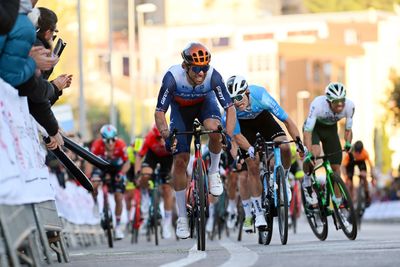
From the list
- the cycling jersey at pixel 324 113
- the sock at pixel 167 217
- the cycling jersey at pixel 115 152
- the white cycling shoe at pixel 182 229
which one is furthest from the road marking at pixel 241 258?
the cycling jersey at pixel 115 152

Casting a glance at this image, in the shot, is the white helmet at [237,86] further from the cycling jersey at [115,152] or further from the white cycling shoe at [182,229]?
the cycling jersey at [115,152]

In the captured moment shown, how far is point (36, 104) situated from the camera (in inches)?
482

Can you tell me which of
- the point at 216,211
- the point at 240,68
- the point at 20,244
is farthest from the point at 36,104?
the point at 240,68

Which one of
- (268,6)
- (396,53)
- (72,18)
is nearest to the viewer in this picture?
(72,18)

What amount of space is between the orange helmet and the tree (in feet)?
582

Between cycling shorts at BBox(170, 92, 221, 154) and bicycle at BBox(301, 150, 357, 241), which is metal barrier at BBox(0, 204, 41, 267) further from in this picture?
bicycle at BBox(301, 150, 357, 241)

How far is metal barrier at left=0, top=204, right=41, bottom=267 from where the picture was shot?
30.1ft

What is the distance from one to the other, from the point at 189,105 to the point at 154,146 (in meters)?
8.78

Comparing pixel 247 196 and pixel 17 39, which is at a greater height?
pixel 17 39

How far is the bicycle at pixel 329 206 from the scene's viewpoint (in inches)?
707

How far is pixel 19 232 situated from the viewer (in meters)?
9.78

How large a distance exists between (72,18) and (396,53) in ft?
229

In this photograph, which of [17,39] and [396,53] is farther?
[396,53]

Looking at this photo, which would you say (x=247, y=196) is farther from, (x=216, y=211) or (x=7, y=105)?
(x=7, y=105)
